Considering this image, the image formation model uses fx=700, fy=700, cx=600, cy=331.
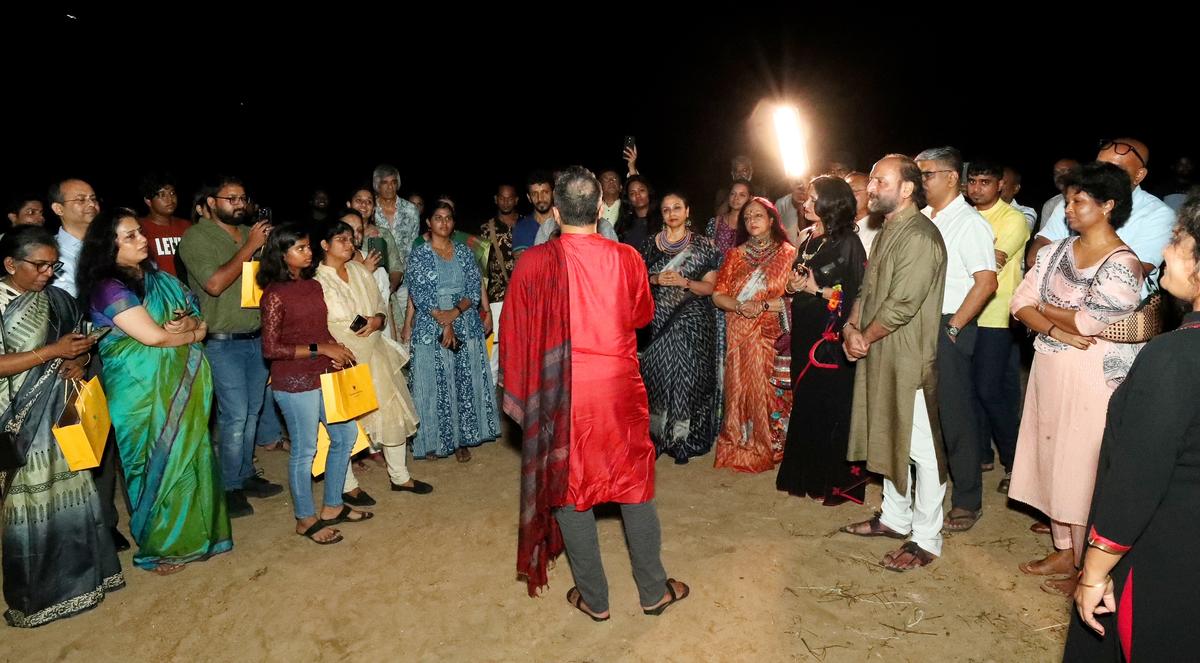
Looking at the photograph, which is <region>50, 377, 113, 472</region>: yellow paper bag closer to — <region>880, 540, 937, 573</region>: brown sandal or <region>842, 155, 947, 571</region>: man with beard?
<region>842, 155, 947, 571</region>: man with beard

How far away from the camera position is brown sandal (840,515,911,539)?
3.73 meters

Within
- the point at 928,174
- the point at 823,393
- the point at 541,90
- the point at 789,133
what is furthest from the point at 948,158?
the point at 541,90

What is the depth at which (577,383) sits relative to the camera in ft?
9.22

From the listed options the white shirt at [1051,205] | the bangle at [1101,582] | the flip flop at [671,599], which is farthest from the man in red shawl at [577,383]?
the white shirt at [1051,205]

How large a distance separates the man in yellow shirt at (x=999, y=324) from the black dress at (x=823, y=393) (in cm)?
86

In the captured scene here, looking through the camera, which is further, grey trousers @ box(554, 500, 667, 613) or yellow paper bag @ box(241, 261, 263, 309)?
yellow paper bag @ box(241, 261, 263, 309)

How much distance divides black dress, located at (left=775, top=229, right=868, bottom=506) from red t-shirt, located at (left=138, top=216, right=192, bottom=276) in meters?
4.05

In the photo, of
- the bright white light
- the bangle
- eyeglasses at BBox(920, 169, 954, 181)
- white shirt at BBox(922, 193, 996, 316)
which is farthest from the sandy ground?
the bright white light

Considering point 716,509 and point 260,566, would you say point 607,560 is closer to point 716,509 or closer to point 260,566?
point 716,509

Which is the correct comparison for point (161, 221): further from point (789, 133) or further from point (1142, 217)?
point (789, 133)

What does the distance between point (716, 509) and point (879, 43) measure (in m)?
11.0

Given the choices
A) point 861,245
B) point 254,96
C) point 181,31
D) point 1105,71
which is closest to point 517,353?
point 861,245

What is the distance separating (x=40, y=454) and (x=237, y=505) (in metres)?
1.37

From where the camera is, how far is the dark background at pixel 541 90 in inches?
314
